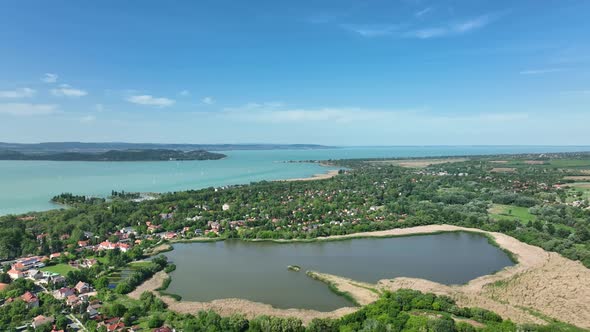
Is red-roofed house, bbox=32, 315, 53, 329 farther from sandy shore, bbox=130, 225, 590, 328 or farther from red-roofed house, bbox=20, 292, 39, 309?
sandy shore, bbox=130, 225, 590, 328

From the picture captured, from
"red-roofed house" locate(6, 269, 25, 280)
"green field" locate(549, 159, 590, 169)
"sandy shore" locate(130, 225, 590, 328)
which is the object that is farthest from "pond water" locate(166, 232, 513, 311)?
"green field" locate(549, 159, 590, 169)

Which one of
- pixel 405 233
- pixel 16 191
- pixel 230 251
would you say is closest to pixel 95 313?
pixel 230 251

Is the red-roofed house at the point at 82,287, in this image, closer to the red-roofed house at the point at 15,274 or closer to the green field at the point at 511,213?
the red-roofed house at the point at 15,274

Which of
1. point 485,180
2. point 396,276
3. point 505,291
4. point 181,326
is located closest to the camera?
point 181,326

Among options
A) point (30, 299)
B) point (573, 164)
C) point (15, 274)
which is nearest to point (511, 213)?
point (30, 299)

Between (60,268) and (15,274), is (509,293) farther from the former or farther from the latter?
(15,274)

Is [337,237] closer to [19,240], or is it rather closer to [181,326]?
[181,326]

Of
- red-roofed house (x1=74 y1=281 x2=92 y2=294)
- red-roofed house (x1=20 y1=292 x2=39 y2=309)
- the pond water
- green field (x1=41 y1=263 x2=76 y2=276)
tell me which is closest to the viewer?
red-roofed house (x1=20 y1=292 x2=39 y2=309)
